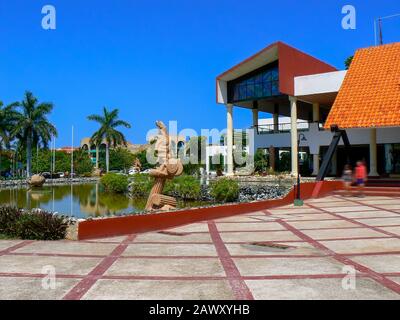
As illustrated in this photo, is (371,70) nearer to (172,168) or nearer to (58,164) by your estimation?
(172,168)

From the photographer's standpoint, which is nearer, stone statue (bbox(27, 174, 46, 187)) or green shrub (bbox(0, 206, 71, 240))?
green shrub (bbox(0, 206, 71, 240))

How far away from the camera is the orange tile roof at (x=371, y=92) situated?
21672mm

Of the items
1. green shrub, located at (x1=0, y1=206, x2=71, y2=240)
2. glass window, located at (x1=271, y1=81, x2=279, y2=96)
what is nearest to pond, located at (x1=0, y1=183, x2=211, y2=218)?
green shrub, located at (x1=0, y1=206, x2=71, y2=240)

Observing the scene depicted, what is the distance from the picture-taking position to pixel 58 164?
229 feet

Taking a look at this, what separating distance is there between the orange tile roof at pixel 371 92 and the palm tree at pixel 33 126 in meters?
37.5

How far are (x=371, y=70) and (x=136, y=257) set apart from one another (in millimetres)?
21358

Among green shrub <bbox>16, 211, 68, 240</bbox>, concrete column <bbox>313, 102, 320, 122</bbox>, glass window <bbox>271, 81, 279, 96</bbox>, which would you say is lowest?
green shrub <bbox>16, 211, 68, 240</bbox>

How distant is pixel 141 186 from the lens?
107 ft

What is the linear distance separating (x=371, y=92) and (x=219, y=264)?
62.8 ft

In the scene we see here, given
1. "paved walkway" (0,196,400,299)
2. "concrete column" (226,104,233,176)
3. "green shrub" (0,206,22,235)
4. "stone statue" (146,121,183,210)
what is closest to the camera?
"paved walkway" (0,196,400,299)

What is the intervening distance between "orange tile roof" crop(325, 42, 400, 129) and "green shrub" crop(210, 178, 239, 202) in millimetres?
6857

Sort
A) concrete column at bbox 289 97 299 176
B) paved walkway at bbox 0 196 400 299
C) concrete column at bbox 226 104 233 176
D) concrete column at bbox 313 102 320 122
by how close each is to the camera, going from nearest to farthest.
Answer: paved walkway at bbox 0 196 400 299
concrete column at bbox 289 97 299 176
concrete column at bbox 313 102 320 122
concrete column at bbox 226 104 233 176

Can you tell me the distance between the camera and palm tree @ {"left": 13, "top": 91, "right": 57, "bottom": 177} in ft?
165

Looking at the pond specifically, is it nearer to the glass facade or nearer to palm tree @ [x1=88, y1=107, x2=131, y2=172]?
the glass facade
